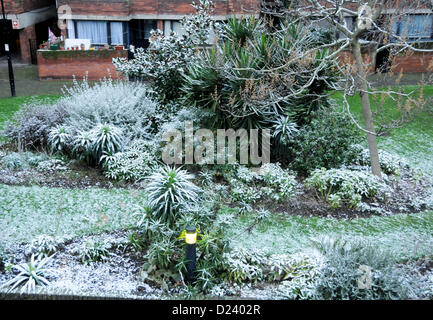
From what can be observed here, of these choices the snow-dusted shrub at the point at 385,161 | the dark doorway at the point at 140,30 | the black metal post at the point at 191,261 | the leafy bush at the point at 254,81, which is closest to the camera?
the black metal post at the point at 191,261

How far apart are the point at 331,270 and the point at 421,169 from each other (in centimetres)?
567

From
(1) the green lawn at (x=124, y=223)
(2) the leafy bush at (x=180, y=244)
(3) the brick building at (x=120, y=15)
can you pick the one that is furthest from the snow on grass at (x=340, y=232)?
(3) the brick building at (x=120, y=15)

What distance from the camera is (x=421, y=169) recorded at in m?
10.1

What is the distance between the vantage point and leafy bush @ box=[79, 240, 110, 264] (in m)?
6.35

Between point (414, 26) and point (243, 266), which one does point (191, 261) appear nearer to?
point (243, 266)

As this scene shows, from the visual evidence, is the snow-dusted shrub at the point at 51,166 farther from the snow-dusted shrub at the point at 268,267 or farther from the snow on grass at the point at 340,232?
the snow-dusted shrub at the point at 268,267

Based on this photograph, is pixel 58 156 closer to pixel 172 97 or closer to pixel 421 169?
pixel 172 97

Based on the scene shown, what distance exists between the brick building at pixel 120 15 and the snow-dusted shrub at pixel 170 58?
26.5 ft

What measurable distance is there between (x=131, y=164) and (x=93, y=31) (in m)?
12.3

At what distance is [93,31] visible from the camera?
64.3 feet

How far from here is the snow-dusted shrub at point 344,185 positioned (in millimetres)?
8336

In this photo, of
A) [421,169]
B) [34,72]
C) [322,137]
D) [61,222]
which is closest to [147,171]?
[61,222]
